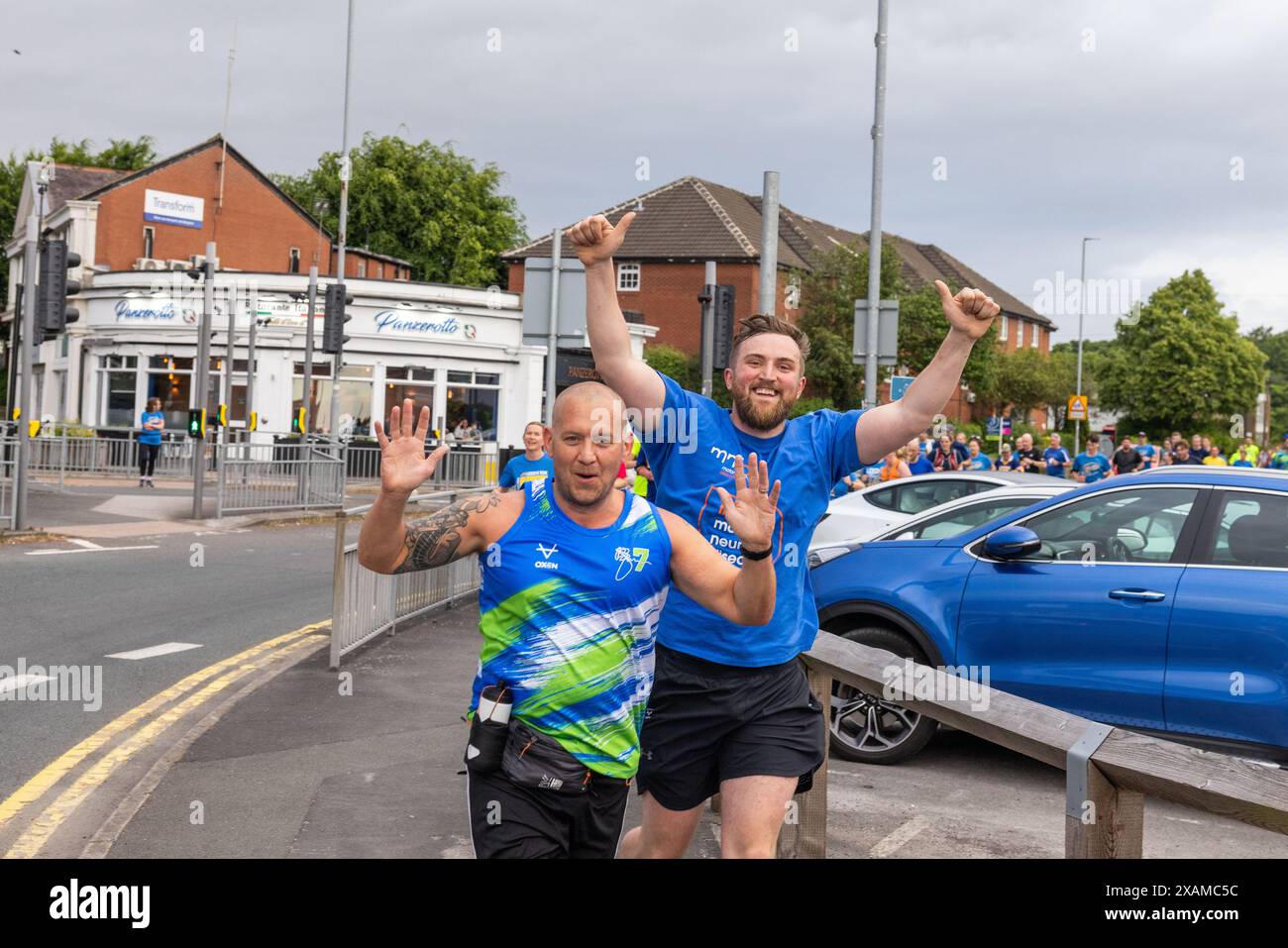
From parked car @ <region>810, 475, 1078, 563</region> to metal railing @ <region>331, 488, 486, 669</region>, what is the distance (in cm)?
223

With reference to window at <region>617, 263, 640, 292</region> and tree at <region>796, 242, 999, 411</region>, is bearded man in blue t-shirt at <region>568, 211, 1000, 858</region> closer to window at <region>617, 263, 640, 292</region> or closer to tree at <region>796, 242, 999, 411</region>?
tree at <region>796, 242, 999, 411</region>

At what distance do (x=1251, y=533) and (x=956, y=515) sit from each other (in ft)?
9.31

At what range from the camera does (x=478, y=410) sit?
138 feet

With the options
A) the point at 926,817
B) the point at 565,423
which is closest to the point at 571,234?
the point at 565,423

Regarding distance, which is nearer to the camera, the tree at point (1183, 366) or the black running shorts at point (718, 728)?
the black running shorts at point (718, 728)

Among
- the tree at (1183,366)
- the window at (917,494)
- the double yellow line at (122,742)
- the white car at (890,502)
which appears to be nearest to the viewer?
the double yellow line at (122,742)

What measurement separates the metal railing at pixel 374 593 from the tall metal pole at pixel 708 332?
9.74 feet

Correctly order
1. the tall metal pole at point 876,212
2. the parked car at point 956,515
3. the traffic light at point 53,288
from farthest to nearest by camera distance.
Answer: the tall metal pole at point 876,212
the traffic light at point 53,288
the parked car at point 956,515

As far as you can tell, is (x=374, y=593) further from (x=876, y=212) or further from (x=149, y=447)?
(x=149, y=447)

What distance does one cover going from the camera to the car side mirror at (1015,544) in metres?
7.18

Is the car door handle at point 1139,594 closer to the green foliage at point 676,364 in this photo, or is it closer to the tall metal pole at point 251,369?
the tall metal pole at point 251,369

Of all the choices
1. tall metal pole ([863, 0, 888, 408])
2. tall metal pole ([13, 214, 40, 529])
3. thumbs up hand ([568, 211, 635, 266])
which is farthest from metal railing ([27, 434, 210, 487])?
thumbs up hand ([568, 211, 635, 266])

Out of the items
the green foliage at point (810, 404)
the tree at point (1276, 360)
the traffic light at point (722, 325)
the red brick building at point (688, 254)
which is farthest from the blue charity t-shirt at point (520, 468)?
the tree at point (1276, 360)

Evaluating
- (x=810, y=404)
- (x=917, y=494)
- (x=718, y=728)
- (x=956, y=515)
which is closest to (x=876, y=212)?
(x=917, y=494)
